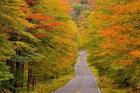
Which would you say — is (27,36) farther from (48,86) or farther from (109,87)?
(109,87)

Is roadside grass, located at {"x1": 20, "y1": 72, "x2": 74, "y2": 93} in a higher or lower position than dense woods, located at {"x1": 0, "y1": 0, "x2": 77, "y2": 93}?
lower

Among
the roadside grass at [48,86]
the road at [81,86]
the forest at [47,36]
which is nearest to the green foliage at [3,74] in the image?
the forest at [47,36]

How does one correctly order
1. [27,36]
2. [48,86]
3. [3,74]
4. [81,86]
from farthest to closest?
[81,86] < [48,86] < [27,36] < [3,74]

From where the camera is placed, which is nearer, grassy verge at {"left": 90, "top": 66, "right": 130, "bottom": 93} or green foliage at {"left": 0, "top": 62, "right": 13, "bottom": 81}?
green foliage at {"left": 0, "top": 62, "right": 13, "bottom": 81}

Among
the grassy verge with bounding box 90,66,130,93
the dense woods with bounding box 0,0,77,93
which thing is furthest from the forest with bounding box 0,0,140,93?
the grassy verge with bounding box 90,66,130,93

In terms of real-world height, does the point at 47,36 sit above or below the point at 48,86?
above

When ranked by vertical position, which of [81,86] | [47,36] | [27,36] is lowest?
[81,86]

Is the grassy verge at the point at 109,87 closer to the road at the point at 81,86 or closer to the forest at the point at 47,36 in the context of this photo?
the forest at the point at 47,36

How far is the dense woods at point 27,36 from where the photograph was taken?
20859 mm

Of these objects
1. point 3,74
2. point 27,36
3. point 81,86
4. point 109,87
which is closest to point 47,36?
point 27,36

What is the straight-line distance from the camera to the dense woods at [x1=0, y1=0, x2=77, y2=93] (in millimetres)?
20859

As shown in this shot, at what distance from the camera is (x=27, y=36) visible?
28.0m

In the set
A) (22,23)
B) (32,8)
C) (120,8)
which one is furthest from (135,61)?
(32,8)

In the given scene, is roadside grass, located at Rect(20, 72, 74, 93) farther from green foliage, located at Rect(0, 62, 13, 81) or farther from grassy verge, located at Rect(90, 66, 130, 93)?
green foliage, located at Rect(0, 62, 13, 81)
